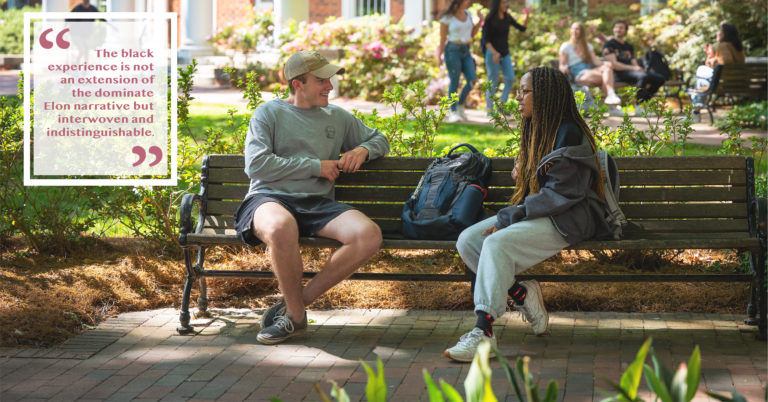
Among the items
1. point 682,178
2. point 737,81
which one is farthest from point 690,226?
point 737,81

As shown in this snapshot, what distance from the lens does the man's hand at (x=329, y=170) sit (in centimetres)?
494

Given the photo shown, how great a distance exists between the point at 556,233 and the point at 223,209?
6.18ft

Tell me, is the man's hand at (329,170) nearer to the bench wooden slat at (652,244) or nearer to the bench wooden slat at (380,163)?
the bench wooden slat at (380,163)

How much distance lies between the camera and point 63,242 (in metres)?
6.35

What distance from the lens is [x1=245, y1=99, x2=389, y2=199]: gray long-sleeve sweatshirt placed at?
4.88 metres

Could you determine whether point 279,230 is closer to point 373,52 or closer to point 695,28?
point 373,52

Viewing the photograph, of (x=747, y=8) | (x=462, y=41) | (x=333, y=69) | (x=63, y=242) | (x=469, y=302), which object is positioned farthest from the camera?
(x=747, y=8)

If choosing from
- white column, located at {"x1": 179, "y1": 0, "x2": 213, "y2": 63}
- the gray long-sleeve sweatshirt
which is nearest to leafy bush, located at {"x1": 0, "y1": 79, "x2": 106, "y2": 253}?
the gray long-sleeve sweatshirt

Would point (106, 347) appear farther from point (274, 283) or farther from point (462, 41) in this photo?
point (462, 41)

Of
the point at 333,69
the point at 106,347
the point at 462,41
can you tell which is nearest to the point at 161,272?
the point at 106,347

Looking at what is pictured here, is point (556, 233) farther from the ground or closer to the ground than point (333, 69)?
closer to the ground

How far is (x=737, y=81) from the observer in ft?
45.9

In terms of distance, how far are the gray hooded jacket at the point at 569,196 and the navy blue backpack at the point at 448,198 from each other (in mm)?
344

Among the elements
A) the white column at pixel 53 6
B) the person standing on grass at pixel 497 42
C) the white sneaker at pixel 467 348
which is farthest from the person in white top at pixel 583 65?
the white sneaker at pixel 467 348
